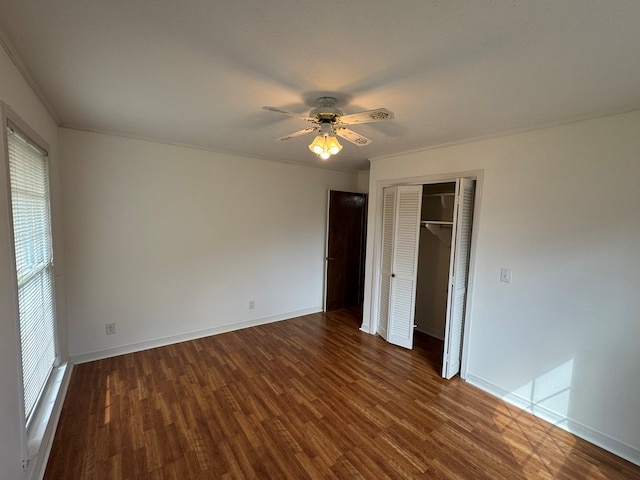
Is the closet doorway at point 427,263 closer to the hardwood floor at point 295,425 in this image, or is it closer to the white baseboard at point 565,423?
the white baseboard at point 565,423

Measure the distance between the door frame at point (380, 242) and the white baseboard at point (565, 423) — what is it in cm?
24

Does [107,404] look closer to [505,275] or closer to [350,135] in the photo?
[350,135]

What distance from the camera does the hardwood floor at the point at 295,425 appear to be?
5.82ft

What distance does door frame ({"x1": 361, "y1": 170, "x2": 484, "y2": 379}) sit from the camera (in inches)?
105

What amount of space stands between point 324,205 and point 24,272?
3.40 metres

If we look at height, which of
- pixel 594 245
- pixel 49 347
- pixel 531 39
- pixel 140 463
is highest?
pixel 531 39

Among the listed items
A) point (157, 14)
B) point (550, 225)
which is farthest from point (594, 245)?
point (157, 14)

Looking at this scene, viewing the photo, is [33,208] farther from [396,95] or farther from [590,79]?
[590,79]

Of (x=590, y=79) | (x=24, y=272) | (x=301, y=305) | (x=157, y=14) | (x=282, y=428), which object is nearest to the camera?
(x=157, y=14)

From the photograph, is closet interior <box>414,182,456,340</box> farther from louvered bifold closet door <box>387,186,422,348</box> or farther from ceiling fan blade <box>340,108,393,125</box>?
ceiling fan blade <box>340,108,393,125</box>

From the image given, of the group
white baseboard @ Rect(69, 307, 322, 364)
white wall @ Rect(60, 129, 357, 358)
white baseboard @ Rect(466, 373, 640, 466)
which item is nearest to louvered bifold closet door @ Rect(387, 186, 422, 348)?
white baseboard @ Rect(466, 373, 640, 466)

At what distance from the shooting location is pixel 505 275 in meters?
2.50

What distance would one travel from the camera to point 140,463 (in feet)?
5.77

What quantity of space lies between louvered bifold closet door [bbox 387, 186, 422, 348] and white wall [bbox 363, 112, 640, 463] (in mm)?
624
